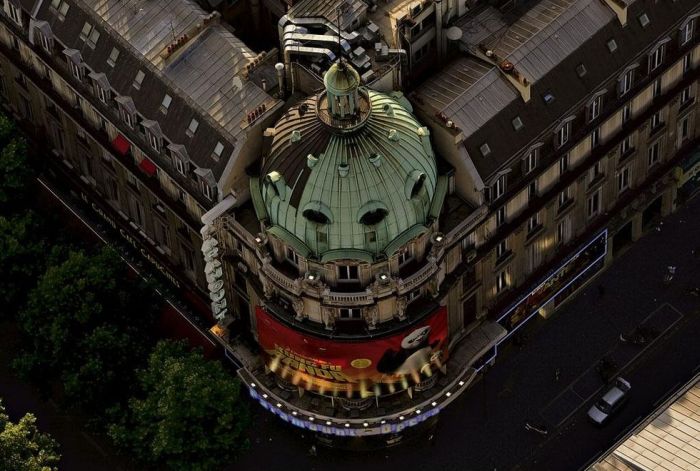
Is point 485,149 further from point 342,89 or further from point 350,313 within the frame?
point 350,313

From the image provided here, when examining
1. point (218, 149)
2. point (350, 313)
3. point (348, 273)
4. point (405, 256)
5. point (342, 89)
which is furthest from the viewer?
point (218, 149)

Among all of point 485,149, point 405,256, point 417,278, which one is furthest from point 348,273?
point 485,149

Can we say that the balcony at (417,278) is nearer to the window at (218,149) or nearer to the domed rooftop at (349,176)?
the domed rooftop at (349,176)

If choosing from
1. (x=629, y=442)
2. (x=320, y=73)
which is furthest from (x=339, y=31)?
(x=629, y=442)

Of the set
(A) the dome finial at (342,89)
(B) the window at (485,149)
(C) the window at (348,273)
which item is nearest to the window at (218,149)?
(A) the dome finial at (342,89)

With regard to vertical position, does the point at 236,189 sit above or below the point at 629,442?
above

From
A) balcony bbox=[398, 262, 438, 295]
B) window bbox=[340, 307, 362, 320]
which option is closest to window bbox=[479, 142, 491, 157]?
balcony bbox=[398, 262, 438, 295]

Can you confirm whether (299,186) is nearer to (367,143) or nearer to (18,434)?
(367,143)
